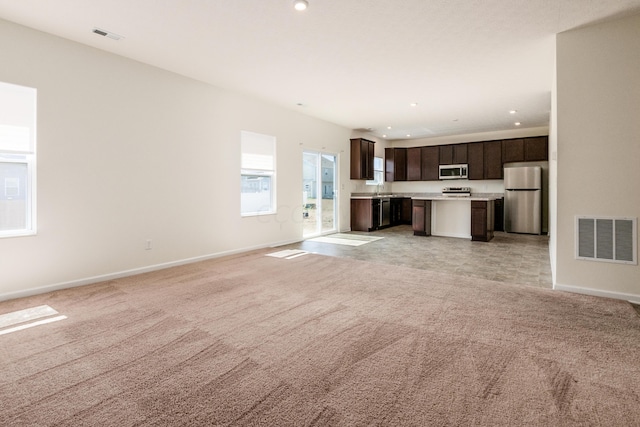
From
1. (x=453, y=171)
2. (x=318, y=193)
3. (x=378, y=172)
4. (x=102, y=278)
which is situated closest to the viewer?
(x=102, y=278)

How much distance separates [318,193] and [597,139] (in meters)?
5.43

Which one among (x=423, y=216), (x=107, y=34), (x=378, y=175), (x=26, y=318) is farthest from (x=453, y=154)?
(x=26, y=318)

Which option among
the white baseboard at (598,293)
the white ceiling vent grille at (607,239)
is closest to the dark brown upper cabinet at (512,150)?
the white ceiling vent grille at (607,239)

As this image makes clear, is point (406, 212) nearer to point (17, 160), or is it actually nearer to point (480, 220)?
point (480, 220)

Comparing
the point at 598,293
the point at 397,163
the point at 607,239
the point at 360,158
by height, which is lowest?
the point at 598,293

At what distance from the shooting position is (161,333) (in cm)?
257

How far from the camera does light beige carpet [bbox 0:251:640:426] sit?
1641mm

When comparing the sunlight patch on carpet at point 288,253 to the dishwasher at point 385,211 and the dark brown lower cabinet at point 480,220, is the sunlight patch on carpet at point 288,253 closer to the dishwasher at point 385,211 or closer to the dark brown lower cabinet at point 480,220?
the dark brown lower cabinet at point 480,220

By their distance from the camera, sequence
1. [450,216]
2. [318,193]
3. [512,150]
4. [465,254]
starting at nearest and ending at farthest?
[465,254] → [450,216] → [318,193] → [512,150]

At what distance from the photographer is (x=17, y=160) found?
11.4 ft

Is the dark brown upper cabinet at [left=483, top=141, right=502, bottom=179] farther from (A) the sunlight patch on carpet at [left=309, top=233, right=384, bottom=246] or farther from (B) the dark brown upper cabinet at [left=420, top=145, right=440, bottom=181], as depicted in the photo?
(A) the sunlight patch on carpet at [left=309, top=233, right=384, bottom=246]

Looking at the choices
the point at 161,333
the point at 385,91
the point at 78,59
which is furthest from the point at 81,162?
the point at 385,91

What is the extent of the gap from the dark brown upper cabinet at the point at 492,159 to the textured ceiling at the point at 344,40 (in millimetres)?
3179

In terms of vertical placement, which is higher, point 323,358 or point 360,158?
point 360,158
